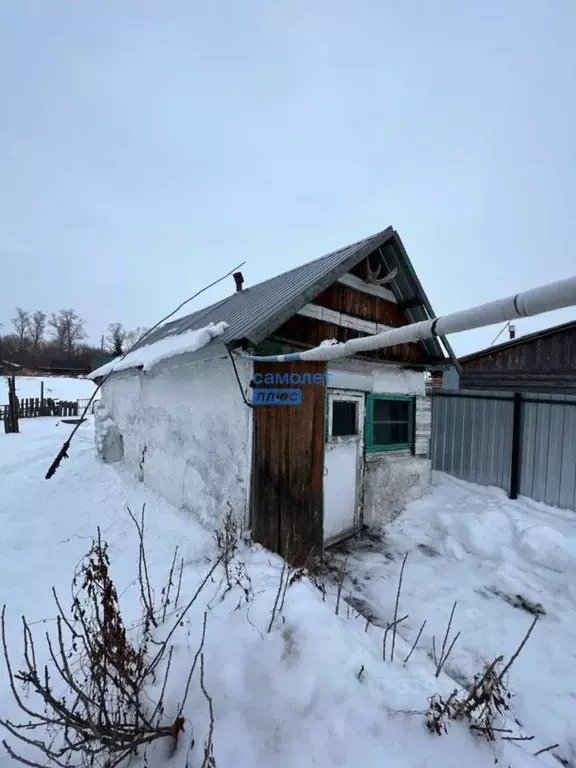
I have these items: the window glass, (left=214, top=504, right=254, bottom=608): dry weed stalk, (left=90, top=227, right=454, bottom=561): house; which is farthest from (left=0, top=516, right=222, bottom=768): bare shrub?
the window glass

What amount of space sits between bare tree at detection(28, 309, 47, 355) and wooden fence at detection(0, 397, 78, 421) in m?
38.0

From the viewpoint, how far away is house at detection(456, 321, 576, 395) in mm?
6121

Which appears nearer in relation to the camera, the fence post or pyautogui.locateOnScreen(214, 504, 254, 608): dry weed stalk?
pyautogui.locateOnScreen(214, 504, 254, 608): dry weed stalk

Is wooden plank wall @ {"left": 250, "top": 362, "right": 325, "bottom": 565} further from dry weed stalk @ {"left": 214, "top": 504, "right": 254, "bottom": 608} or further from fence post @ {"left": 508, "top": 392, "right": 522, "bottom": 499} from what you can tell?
fence post @ {"left": 508, "top": 392, "right": 522, "bottom": 499}

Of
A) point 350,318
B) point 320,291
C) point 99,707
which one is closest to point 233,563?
point 99,707

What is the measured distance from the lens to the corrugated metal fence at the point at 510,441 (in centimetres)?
595

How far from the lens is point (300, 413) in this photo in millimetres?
4062

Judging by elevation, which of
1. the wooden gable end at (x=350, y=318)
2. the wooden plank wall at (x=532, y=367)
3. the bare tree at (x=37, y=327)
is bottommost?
the wooden plank wall at (x=532, y=367)

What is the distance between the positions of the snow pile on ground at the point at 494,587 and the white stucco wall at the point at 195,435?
1.98 metres

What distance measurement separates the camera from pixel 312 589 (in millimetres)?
3086

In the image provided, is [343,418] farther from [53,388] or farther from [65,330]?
[65,330]

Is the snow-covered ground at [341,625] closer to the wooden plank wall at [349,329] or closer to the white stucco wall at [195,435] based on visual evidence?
the white stucco wall at [195,435]

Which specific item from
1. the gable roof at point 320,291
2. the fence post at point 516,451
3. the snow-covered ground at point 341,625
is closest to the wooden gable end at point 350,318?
the gable roof at point 320,291

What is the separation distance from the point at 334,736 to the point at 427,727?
53 cm
